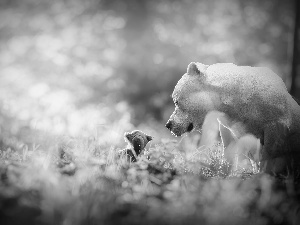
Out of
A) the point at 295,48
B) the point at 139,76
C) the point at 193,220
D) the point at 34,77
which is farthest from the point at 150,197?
the point at 34,77

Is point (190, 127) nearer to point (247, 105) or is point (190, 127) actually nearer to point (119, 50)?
point (247, 105)

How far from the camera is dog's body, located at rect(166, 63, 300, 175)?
9.73ft

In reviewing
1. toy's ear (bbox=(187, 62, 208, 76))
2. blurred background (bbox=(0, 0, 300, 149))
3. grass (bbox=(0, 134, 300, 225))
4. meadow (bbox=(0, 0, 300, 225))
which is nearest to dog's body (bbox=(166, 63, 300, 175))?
toy's ear (bbox=(187, 62, 208, 76))

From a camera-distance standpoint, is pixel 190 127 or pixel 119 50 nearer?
pixel 190 127

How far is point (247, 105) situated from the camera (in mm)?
3062

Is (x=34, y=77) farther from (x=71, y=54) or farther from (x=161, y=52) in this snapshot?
(x=161, y=52)

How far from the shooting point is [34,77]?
10727 millimetres

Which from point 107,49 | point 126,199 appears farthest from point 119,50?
point 126,199

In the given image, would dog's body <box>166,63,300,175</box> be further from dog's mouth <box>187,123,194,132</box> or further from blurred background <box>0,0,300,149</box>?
blurred background <box>0,0,300,149</box>

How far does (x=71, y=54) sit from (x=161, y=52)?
3083 millimetres

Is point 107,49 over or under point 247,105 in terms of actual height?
over

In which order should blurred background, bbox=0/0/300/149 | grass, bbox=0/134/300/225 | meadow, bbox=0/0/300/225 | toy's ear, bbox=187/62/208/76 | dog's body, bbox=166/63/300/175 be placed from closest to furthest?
grass, bbox=0/134/300/225 < dog's body, bbox=166/63/300/175 < toy's ear, bbox=187/62/208/76 < meadow, bbox=0/0/300/225 < blurred background, bbox=0/0/300/149

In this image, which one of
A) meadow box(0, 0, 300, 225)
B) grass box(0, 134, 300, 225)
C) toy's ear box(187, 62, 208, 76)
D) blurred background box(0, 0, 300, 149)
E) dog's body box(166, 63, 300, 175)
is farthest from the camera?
blurred background box(0, 0, 300, 149)

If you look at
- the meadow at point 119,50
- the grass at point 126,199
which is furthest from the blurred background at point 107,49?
the grass at point 126,199
